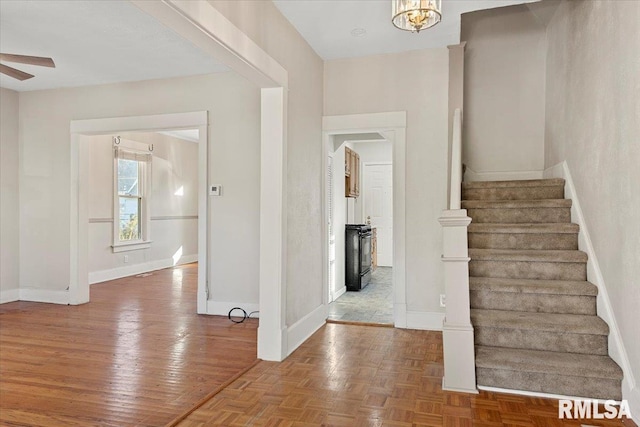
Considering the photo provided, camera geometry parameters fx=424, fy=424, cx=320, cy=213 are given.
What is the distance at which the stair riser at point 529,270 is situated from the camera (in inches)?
127

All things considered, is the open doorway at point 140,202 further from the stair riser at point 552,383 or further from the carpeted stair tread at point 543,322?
the stair riser at point 552,383

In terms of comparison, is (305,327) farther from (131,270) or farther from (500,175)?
(131,270)

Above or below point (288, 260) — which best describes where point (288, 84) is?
above

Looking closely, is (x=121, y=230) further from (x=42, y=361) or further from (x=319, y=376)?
(x=319, y=376)

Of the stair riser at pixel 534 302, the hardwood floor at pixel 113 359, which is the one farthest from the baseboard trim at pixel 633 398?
the hardwood floor at pixel 113 359

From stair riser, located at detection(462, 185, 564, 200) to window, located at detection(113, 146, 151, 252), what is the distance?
5.57 meters

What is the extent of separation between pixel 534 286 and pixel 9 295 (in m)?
6.02

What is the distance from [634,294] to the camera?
2410 mm

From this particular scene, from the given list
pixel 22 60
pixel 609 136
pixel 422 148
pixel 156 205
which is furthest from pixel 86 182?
pixel 609 136

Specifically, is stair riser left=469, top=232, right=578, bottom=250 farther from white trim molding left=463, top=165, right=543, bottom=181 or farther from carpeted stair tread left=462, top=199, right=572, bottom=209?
white trim molding left=463, top=165, right=543, bottom=181

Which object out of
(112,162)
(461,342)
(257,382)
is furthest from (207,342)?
(112,162)

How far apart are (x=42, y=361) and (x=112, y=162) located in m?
4.38

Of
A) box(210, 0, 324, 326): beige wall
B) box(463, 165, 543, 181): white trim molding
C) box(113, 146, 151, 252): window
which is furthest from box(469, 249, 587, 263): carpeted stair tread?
box(113, 146, 151, 252): window

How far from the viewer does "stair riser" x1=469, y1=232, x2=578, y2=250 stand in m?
3.45
